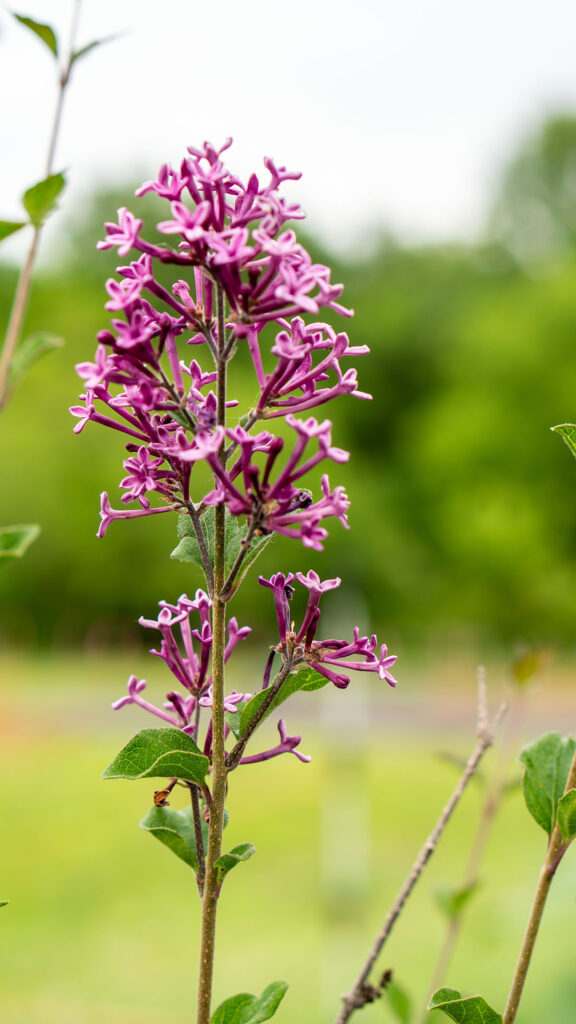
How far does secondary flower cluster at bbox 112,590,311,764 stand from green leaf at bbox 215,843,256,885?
0.23 feet

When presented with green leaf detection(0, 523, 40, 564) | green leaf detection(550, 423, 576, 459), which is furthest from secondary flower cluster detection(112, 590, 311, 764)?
green leaf detection(550, 423, 576, 459)

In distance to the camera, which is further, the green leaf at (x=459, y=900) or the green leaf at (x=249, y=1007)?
the green leaf at (x=459, y=900)

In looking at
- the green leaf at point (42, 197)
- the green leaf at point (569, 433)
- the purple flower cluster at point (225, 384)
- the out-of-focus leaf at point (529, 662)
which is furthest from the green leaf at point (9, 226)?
the out-of-focus leaf at point (529, 662)

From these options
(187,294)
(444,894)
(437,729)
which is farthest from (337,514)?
(437,729)

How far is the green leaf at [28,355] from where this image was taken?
0.92 metres

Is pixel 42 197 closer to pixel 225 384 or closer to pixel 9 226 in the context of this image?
pixel 9 226

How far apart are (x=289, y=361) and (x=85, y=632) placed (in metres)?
24.9

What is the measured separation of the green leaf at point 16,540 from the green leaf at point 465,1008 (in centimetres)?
48

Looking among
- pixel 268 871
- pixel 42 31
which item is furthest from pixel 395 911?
pixel 268 871

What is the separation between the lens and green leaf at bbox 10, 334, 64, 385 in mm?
921

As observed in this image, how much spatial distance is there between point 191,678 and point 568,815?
0.34m

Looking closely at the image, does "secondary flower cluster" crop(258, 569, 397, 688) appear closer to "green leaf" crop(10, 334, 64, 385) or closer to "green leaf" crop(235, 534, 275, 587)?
"green leaf" crop(235, 534, 275, 587)

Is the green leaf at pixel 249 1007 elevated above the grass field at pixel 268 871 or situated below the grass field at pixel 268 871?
above

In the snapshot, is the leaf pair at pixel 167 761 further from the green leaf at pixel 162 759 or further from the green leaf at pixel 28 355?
the green leaf at pixel 28 355
